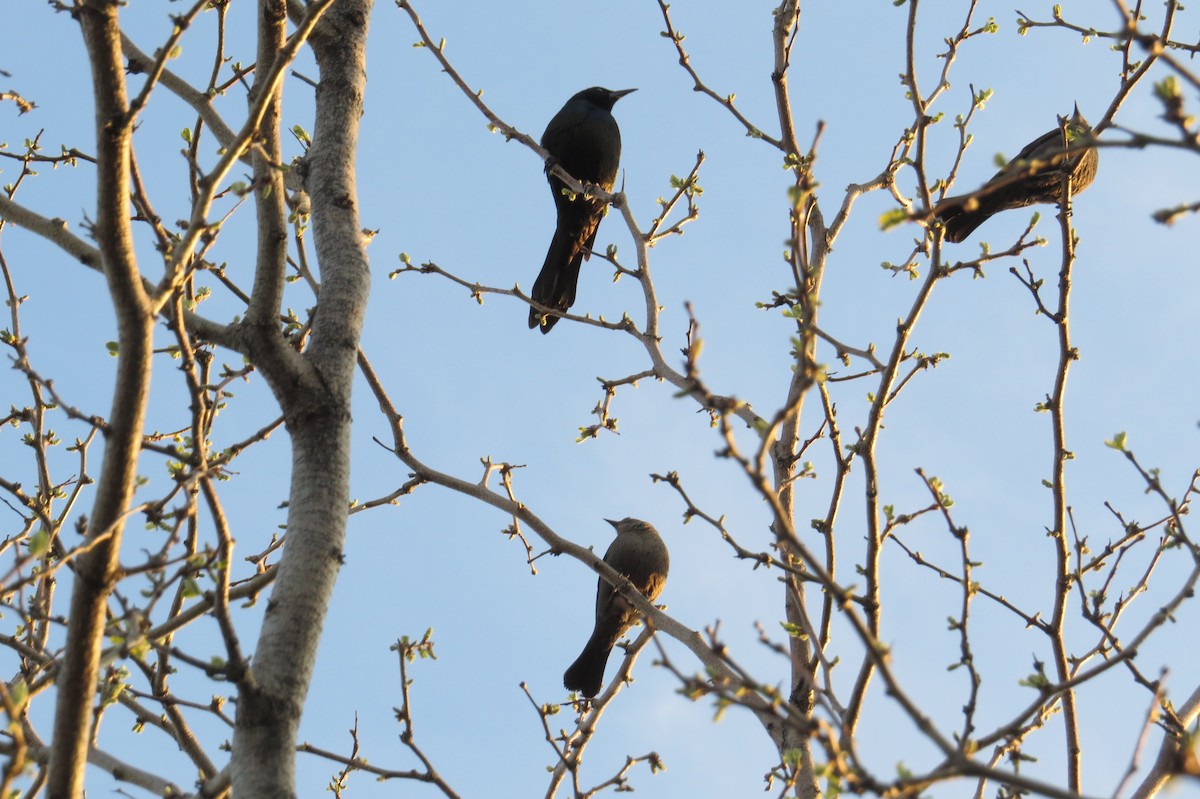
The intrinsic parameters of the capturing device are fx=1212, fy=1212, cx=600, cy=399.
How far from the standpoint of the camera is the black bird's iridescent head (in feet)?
27.5

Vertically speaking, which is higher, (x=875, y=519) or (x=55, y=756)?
(x=875, y=519)

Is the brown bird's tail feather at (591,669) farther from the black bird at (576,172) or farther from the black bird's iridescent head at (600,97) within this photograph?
the black bird's iridescent head at (600,97)

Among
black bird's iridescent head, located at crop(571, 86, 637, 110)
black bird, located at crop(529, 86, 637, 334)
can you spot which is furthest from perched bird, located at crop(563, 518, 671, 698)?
black bird's iridescent head, located at crop(571, 86, 637, 110)

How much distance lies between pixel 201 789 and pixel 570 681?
3638 millimetres

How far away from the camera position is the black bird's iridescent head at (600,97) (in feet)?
27.5

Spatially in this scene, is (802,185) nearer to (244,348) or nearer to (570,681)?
(244,348)

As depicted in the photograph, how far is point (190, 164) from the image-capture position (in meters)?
3.19

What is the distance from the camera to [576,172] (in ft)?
25.5

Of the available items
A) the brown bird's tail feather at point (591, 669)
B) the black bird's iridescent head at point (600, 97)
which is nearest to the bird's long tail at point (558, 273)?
the black bird's iridescent head at point (600, 97)

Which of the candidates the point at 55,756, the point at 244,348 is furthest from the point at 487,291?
the point at 55,756

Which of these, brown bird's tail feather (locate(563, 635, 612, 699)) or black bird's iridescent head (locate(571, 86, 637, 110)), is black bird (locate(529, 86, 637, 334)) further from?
brown bird's tail feather (locate(563, 635, 612, 699))

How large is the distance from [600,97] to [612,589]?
4004mm

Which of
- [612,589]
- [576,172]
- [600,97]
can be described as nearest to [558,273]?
[576,172]

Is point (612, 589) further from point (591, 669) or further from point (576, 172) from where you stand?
point (576, 172)
